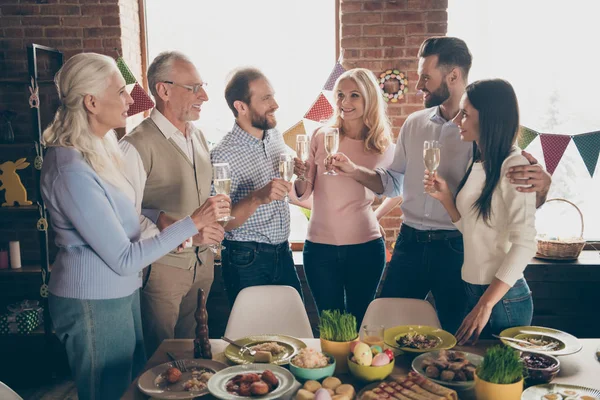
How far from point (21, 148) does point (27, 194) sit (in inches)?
12.4

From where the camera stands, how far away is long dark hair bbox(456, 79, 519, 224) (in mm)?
2043

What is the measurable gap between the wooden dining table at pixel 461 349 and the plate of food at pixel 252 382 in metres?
0.05

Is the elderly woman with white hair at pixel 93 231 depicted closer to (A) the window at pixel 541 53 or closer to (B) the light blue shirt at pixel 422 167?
(B) the light blue shirt at pixel 422 167

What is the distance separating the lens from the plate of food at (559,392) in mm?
1488

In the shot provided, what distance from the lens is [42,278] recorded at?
3.53 meters

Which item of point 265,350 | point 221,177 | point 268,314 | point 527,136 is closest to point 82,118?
point 221,177

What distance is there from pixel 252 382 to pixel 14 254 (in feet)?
8.90

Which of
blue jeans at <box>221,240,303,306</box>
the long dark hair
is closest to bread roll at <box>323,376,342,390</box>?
the long dark hair

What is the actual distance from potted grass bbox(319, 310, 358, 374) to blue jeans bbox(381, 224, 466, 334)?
0.98m

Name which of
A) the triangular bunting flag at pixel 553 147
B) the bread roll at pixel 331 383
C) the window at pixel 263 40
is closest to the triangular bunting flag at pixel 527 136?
the triangular bunting flag at pixel 553 147

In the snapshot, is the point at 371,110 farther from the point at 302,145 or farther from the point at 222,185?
the point at 222,185

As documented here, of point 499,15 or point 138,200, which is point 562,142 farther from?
point 138,200

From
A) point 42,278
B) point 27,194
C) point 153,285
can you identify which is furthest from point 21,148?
point 153,285

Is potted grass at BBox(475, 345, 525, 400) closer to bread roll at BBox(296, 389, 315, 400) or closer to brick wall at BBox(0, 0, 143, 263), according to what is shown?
bread roll at BBox(296, 389, 315, 400)
